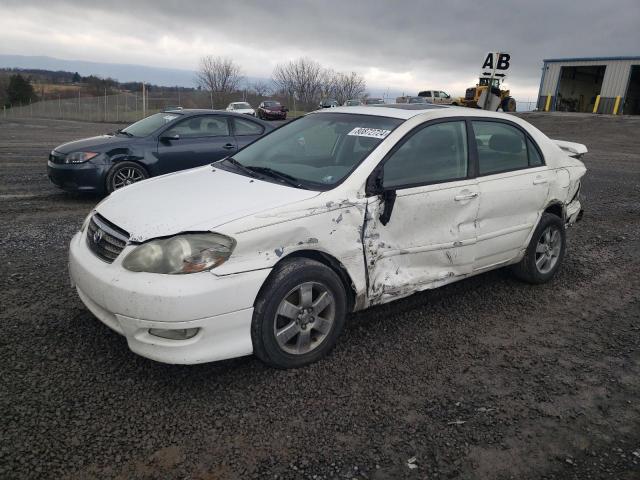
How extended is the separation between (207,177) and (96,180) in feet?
14.4

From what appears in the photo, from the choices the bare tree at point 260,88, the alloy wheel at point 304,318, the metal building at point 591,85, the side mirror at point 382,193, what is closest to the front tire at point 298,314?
the alloy wheel at point 304,318

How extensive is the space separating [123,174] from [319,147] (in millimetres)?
4708

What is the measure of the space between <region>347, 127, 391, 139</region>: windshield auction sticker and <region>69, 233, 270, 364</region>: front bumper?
139 centimetres

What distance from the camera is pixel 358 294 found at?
3.28 meters

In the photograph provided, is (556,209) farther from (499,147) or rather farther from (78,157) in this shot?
(78,157)

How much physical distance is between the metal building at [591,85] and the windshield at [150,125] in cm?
3481

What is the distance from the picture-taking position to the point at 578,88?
3944 cm

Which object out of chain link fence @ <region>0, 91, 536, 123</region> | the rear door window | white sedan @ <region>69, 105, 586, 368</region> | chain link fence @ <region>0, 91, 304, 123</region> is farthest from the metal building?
white sedan @ <region>69, 105, 586, 368</region>

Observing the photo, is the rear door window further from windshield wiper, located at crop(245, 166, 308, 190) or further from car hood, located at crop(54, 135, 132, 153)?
car hood, located at crop(54, 135, 132, 153)

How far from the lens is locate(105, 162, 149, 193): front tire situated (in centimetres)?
739

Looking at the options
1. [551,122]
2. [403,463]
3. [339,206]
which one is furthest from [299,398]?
[551,122]

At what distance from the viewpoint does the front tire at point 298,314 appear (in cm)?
287

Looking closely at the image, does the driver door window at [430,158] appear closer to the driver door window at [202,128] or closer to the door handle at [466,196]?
the door handle at [466,196]

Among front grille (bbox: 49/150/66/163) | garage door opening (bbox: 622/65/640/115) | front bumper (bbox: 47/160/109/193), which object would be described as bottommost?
front bumper (bbox: 47/160/109/193)
